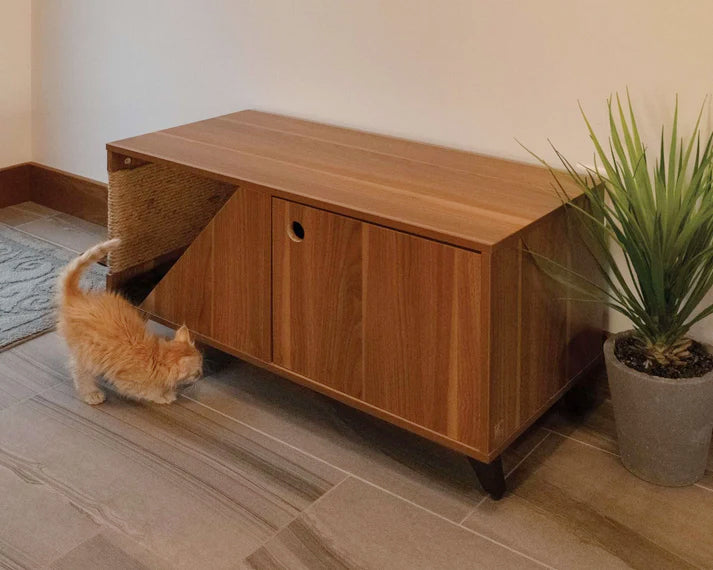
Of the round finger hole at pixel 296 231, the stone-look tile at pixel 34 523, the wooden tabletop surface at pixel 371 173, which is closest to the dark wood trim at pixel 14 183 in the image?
the wooden tabletop surface at pixel 371 173

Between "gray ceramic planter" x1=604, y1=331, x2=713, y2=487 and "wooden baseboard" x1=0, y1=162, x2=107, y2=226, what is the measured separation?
5.50 ft

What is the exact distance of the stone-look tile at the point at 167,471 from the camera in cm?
148

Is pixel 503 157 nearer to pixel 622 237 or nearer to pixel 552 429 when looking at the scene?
pixel 622 237

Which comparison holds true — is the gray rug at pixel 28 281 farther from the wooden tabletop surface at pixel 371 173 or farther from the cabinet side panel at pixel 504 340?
the cabinet side panel at pixel 504 340

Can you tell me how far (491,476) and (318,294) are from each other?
1.43 ft

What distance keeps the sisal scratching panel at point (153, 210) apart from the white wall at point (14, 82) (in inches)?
37.8

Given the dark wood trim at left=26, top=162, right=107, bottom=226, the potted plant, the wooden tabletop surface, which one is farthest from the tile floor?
the dark wood trim at left=26, top=162, right=107, bottom=226

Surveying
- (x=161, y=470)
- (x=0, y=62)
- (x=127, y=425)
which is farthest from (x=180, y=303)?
(x=0, y=62)

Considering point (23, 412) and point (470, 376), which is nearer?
point (470, 376)

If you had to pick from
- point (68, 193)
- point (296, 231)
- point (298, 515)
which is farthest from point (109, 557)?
point (68, 193)

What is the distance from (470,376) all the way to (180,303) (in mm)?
722

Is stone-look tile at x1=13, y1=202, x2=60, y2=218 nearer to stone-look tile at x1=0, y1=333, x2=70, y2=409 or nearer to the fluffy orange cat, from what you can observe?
stone-look tile at x1=0, y1=333, x2=70, y2=409

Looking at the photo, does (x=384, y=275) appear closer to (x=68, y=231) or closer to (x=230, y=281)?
(x=230, y=281)

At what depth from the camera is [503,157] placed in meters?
1.84
